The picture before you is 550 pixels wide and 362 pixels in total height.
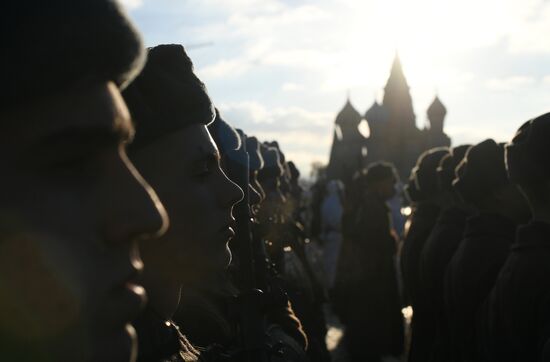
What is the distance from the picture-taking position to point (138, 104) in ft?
7.22

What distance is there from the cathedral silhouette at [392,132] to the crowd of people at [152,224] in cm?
5449

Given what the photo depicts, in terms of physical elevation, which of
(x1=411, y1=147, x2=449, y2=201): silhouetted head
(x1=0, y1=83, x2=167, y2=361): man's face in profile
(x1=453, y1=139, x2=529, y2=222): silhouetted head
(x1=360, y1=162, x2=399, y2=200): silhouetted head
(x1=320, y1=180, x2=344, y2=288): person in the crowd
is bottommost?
(x1=320, y1=180, x2=344, y2=288): person in the crowd

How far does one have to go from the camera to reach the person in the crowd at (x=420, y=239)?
640 centimetres

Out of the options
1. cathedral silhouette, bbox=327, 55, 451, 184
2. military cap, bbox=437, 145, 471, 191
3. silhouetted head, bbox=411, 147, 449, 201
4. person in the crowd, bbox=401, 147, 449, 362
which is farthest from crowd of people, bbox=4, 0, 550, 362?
cathedral silhouette, bbox=327, 55, 451, 184

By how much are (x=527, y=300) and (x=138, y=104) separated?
6.80 feet

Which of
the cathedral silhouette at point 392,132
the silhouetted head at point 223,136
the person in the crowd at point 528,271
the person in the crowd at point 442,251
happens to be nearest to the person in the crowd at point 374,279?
the person in the crowd at point 442,251

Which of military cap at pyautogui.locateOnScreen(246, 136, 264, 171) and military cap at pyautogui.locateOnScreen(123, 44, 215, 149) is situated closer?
military cap at pyautogui.locateOnScreen(123, 44, 215, 149)

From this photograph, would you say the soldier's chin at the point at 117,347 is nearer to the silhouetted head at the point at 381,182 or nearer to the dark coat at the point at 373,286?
the dark coat at the point at 373,286

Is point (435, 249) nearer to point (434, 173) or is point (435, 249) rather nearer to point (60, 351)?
point (434, 173)

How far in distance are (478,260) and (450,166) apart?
1.86 m

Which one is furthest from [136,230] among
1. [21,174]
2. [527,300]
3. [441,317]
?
[441,317]

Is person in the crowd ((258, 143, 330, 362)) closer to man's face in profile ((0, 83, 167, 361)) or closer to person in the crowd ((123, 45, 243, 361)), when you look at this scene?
person in the crowd ((123, 45, 243, 361))

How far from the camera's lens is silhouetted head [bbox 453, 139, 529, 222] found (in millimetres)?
4508

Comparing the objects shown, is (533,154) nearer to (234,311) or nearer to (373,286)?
(234,311)
